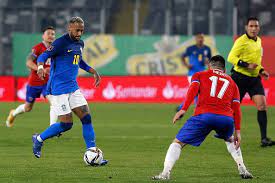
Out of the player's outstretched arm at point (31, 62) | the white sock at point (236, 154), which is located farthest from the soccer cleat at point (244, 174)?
the player's outstretched arm at point (31, 62)

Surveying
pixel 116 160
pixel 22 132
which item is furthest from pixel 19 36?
pixel 116 160

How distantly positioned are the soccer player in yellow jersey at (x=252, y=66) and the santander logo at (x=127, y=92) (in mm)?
15775

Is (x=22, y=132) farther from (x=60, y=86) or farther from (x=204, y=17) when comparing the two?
(x=204, y=17)

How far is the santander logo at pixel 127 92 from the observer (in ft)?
104

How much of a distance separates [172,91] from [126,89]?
1.76 meters

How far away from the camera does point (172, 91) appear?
31.5 metres

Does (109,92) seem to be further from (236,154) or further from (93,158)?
(236,154)

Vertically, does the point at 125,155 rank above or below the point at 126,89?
above

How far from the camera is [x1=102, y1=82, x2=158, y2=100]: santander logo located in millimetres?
31734

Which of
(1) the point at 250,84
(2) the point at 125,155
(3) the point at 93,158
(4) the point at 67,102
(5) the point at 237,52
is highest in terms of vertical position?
(5) the point at 237,52

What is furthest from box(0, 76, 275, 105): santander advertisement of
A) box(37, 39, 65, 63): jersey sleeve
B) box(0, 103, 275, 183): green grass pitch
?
box(37, 39, 65, 63): jersey sleeve

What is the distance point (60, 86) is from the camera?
1268cm

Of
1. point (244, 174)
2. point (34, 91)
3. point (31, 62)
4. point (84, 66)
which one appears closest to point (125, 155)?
point (84, 66)

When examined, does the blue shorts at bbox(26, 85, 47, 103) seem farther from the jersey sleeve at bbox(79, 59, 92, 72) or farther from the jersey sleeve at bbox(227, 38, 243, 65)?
the jersey sleeve at bbox(79, 59, 92, 72)
